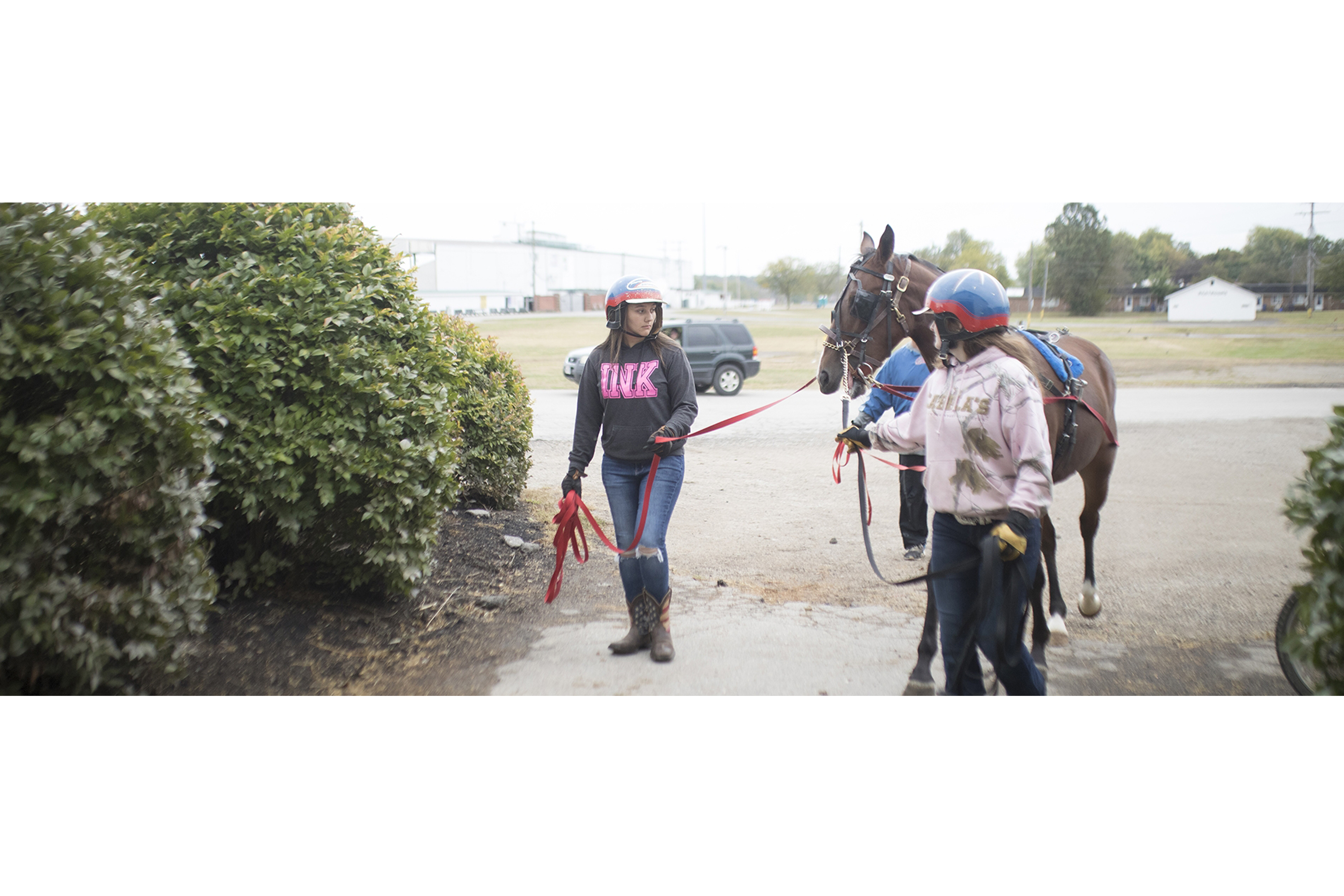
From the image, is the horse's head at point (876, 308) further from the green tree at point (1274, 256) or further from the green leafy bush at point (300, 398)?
the green tree at point (1274, 256)

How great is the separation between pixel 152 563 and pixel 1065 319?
24.5ft

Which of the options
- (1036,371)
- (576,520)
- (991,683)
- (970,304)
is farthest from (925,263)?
(576,520)

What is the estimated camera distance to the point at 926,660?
3789 millimetres

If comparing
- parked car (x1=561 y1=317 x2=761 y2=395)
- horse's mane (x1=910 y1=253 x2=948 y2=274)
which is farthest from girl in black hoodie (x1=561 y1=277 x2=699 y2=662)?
parked car (x1=561 y1=317 x2=761 y2=395)

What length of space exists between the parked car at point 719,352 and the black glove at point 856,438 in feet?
43.7

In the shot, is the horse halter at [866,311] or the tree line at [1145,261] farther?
the tree line at [1145,261]

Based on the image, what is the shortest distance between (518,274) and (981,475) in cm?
1665

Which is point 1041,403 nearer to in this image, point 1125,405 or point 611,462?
point 611,462

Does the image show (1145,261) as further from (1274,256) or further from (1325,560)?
(1325,560)

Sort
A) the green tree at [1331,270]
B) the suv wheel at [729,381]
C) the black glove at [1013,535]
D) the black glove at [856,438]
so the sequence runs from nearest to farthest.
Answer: the black glove at [1013,535]
the black glove at [856,438]
the green tree at [1331,270]
the suv wheel at [729,381]

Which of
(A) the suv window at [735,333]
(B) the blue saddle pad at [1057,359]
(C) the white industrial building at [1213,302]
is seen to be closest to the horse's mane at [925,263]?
(B) the blue saddle pad at [1057,359]

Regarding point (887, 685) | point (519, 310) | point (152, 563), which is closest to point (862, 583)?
point (887, 685)

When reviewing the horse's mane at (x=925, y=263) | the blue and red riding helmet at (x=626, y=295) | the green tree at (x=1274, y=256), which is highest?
the green tree at (x=1274, y=256)

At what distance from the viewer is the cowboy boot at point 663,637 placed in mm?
4042
